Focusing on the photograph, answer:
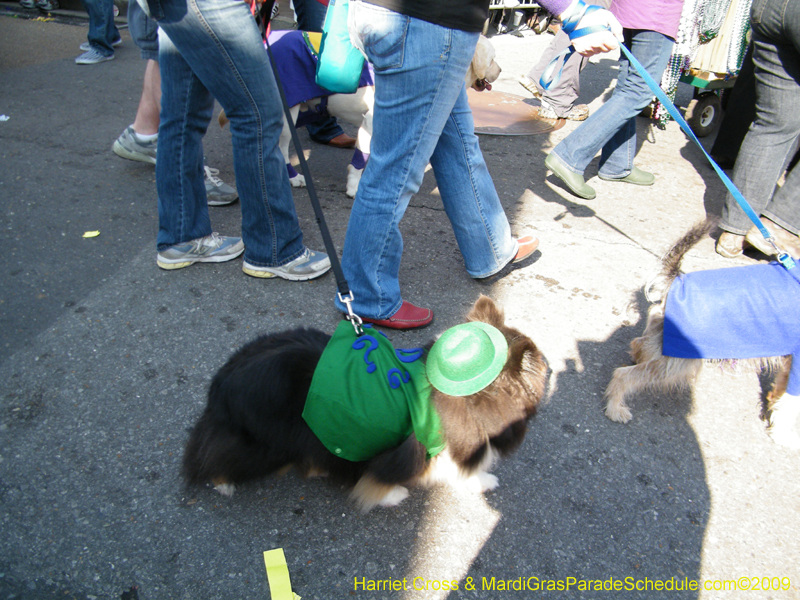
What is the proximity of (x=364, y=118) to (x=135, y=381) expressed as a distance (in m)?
2.39

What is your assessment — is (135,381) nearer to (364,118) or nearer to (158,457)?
(158,457)

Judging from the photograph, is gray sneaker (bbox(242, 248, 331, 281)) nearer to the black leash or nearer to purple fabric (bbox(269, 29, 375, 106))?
the black leash

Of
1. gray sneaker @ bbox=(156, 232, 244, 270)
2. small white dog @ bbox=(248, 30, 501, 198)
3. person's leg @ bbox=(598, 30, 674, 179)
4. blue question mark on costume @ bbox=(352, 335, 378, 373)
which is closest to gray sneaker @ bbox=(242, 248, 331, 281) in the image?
gray sneaker @ bbox=(156, 232, 244, 270)

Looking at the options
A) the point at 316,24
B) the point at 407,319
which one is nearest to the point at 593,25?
the point at 407,319

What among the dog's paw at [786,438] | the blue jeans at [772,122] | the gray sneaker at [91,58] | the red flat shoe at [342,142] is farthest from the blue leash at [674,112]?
the gray sneaker at [91,58]

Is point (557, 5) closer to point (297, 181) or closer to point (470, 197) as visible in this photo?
point (470, 197)

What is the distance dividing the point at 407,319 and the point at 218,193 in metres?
1.98

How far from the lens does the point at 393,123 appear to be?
2135 mm

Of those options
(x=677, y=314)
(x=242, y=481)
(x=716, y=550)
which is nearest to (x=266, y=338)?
(x=242, y=481)

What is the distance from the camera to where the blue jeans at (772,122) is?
117 inches

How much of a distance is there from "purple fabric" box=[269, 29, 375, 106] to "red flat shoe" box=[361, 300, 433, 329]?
5.55 ft

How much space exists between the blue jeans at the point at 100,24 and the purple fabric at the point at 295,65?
456cm

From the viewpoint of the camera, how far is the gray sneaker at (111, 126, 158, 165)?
3977 mm

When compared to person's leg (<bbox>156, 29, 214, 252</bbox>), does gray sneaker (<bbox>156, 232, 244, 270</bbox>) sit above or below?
below
